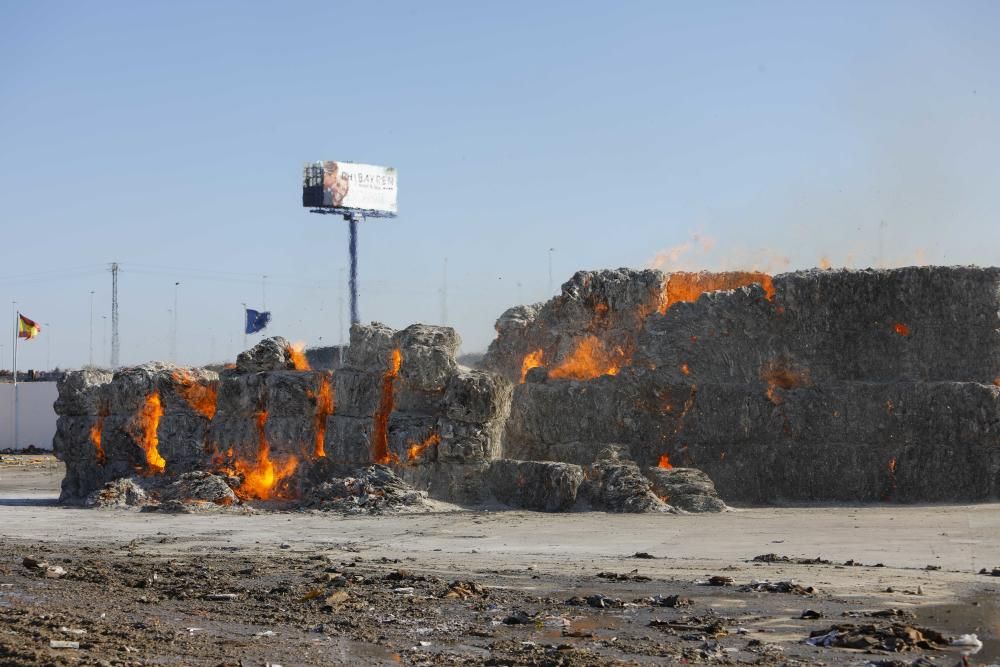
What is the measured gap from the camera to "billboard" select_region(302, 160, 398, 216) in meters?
85.1

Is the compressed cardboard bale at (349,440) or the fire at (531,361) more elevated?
the fire at (531,361)

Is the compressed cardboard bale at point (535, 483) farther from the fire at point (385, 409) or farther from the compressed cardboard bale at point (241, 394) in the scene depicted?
the compressed cardboard bale at point (241, 394)

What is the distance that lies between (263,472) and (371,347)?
4105 mm

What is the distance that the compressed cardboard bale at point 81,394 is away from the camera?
35625 millimetres

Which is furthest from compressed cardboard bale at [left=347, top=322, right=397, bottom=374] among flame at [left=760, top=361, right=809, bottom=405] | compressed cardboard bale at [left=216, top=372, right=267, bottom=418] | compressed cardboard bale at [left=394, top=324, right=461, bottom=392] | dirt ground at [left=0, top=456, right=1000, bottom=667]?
flame at [left=760, top=361, right=809, bottom=405]

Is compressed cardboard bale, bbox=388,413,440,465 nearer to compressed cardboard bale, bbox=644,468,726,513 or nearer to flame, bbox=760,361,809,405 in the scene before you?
compressed cardboard bale, bbox=644,468,726,513

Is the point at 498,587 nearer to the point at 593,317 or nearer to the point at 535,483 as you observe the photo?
the point at 535,483

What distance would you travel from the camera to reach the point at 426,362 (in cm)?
3033

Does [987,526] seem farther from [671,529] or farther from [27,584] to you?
[27,584]

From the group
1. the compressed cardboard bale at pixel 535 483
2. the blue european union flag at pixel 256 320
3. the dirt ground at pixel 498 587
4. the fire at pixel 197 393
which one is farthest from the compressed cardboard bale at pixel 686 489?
the blue european union flag at pixel 256 320

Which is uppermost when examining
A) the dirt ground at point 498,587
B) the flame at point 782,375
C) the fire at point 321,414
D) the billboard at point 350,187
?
the billboard at point 350,187

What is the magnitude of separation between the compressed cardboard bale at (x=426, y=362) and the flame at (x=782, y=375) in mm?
7089

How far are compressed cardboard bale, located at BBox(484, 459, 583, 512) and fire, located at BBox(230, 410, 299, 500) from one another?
5.26 metres

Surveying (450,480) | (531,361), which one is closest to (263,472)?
(450,480)
